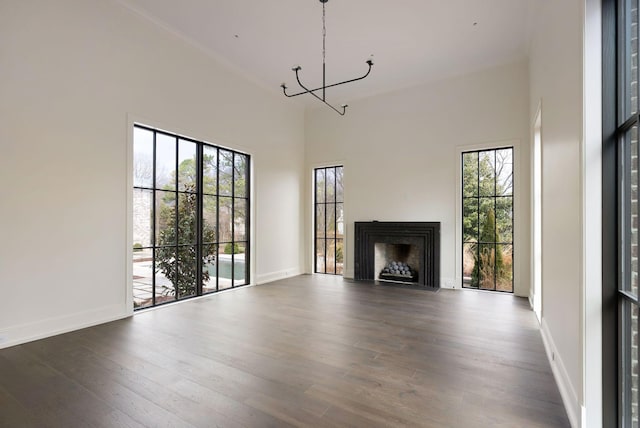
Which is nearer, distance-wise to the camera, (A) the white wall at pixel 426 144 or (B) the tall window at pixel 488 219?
(A) the white wall at pixel 426 144

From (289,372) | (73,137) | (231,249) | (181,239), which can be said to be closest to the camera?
(289,372)

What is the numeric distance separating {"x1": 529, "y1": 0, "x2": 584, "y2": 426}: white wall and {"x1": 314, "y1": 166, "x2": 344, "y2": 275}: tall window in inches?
165

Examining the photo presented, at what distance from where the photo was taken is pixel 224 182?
5484mm

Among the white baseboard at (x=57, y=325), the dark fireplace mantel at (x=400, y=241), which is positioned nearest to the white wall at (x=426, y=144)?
the dark fireplace mantel at (x=400, y=241)

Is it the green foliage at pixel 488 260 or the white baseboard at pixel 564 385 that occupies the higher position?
the green foliage at pixel 488 260

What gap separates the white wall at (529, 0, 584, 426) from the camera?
1.83 m

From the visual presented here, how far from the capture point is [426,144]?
5.91m

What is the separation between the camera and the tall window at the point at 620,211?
4.72 ft

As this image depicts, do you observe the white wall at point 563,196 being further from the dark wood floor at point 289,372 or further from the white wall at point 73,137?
the white wall at point 73,137

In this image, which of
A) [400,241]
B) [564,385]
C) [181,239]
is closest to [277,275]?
[181,239]

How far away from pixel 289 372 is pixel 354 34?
4.32m

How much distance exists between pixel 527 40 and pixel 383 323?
14.7 ft

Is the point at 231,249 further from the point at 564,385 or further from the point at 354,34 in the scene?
the point at 564,385

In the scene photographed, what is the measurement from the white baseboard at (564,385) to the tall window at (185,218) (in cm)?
450
